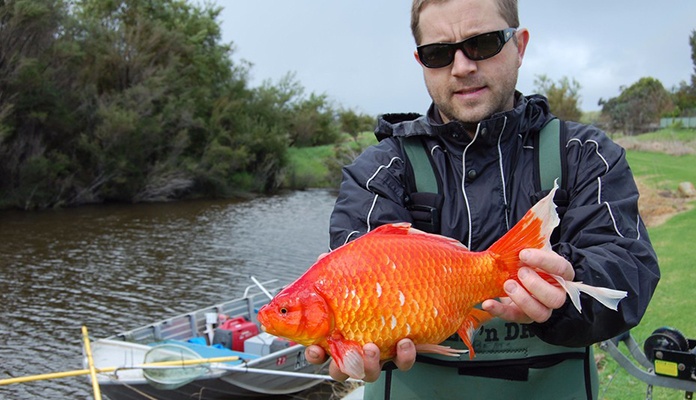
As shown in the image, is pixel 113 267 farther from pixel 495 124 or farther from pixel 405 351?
pixel 405 351

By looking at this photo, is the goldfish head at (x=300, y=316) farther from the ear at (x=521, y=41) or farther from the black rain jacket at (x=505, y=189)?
the ear at (x=521, y=41)

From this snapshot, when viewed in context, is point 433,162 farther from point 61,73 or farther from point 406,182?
point 61,73

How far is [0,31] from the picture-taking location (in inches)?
1222

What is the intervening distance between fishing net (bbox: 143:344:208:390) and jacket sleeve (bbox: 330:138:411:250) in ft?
23.7

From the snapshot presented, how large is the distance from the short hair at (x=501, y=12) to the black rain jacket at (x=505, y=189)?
28 centimetres

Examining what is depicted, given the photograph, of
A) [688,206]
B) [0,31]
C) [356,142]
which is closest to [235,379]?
[688,206]

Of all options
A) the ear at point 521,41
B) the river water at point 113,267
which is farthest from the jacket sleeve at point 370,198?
the river water at point 113,267

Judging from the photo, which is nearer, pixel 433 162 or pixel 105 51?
pixel 433 162

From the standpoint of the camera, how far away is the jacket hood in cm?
220

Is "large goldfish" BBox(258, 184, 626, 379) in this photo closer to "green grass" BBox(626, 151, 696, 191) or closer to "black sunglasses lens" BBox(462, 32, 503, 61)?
"black sunglasses lens" BBox(462, 32, 503, 61)

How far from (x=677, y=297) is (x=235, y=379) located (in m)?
6.49

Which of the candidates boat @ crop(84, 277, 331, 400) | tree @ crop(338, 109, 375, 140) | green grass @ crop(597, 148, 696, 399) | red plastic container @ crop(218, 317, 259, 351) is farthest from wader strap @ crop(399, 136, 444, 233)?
tree @ crop(338, 109, 375, 140)

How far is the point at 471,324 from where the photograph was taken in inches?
76.4

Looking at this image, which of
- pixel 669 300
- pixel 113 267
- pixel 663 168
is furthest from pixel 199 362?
pixel 663 168
